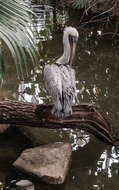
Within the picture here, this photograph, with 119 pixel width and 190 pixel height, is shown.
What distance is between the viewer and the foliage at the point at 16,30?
176cm

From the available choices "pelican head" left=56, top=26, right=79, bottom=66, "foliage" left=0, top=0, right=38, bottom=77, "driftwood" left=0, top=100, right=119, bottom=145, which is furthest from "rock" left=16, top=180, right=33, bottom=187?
"foliage" left=0, top=0, right=38, bottom=77

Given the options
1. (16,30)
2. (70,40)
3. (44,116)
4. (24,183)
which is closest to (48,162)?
(24,183)

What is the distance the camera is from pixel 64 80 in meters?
3.48

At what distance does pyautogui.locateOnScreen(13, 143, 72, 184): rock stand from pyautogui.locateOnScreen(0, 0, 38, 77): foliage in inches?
82.5

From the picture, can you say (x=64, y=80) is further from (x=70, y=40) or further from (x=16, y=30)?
(x=16, y=30)

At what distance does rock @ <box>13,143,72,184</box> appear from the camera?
368 centimetres

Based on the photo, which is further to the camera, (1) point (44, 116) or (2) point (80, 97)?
(2) point (80, 97)

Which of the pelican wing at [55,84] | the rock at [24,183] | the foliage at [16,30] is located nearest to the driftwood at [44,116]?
the pelican wing at [55,84]

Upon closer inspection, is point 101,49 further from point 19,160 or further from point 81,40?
point 19,160

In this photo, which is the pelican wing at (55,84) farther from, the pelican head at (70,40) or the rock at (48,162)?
the rock at (48,162)

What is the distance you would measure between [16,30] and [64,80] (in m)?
1.68

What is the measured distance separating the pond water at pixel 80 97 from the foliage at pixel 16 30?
14.9 inches

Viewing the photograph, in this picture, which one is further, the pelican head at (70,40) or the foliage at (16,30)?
the pelican head at (70,40)

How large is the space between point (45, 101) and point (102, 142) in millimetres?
1444
